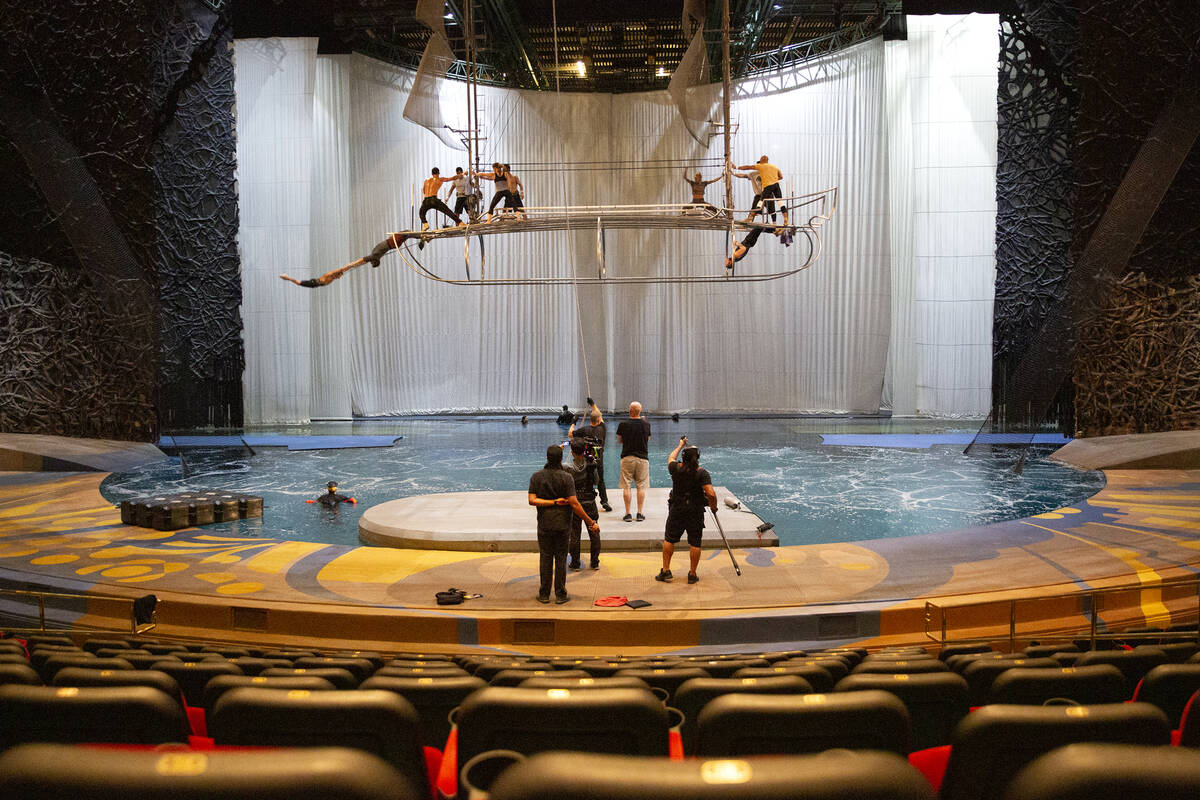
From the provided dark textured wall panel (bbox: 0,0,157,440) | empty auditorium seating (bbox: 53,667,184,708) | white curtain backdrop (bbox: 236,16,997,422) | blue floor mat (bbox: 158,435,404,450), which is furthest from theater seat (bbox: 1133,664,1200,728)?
white curtain backdrop (bbox: 236,16,997,422)

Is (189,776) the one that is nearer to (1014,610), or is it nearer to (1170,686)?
(1170,686)

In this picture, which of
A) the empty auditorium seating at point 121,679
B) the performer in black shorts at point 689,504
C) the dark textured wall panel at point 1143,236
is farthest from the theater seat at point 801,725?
the dark textured wall panel at point 1143,236

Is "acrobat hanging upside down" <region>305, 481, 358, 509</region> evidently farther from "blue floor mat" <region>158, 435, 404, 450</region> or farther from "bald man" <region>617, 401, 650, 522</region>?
"blue floor mat" <region>158, 435, 404, 450</region>

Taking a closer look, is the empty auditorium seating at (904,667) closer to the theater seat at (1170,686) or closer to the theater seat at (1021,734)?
the theater seat at (1170,686)

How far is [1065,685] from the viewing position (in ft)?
8.96

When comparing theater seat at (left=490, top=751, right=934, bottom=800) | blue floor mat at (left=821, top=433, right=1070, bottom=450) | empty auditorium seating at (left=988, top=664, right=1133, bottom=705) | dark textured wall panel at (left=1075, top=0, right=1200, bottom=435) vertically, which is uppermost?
dark textured wall panel at (left=1075, top=0, right=1200, bottom=435)

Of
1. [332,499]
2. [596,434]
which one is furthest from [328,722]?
[332,499]

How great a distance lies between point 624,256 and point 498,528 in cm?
1720

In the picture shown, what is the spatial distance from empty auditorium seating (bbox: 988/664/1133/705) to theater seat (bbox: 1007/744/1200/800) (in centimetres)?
181

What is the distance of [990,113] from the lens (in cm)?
2338

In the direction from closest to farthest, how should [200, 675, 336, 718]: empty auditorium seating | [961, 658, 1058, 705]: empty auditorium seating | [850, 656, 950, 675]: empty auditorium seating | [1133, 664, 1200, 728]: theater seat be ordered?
[1133, 664, 1200, 728]: theater seat < [200, 675, 336, 718]: empty auditorium seating < [961, 658, 1058, 705]: empty auditorium seating < [850, 656, 950, 675]: empty auditorium seating

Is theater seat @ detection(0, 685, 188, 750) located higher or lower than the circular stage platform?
higher

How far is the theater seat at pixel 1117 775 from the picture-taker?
103cm

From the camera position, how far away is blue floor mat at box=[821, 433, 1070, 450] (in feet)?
59.5
